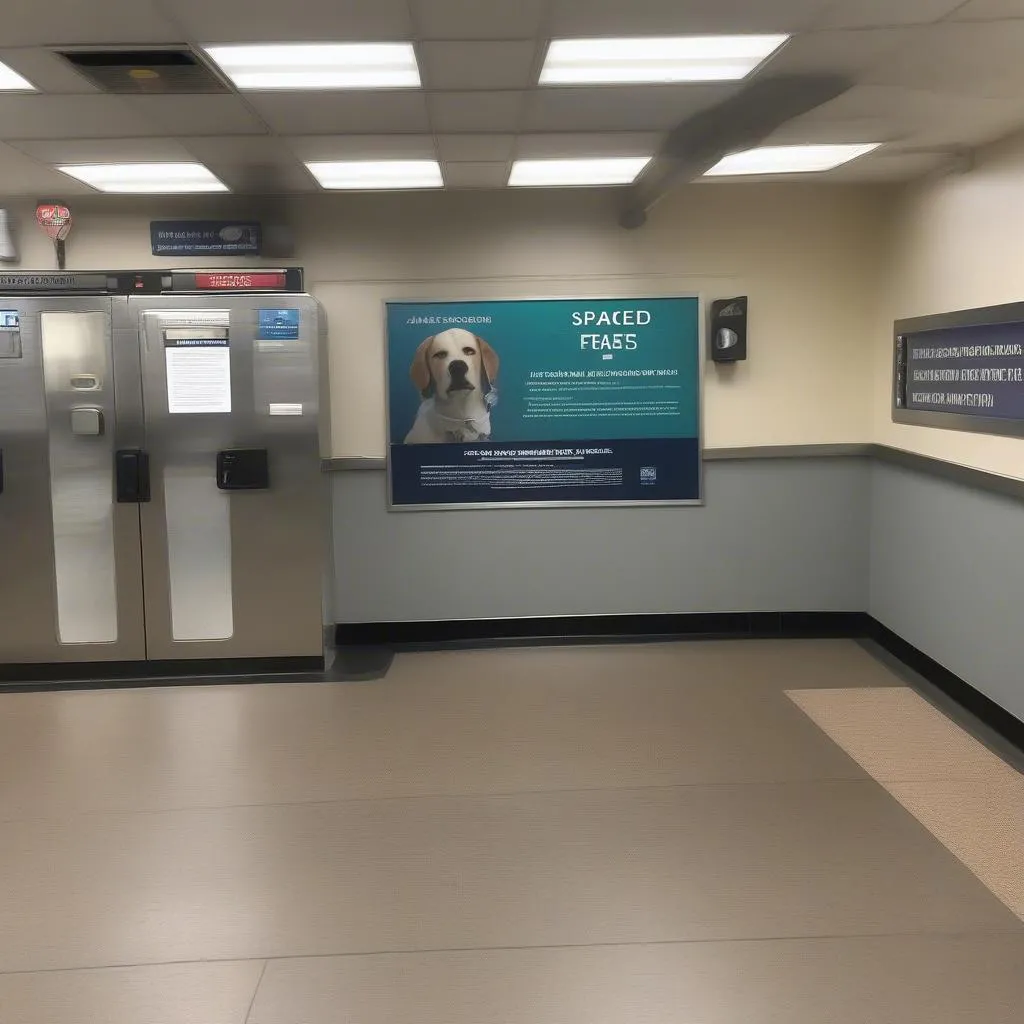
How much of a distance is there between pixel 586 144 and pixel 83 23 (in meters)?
2.31

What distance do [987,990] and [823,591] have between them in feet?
12.3

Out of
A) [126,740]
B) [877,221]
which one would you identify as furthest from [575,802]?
[877,221]

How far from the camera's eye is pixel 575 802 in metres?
3.91

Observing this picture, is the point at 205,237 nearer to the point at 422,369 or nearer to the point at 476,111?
the point at 422,369

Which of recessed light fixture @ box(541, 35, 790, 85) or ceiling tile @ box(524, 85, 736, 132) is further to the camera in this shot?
ceiling tile @ box(524, 85, 736, 132)

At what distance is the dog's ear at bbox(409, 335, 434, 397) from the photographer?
19.9 feet

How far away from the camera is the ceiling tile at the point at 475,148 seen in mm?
4527

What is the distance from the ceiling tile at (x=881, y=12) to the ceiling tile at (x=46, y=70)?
240cm

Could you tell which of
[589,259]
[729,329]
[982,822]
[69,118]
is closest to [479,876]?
[982,822]

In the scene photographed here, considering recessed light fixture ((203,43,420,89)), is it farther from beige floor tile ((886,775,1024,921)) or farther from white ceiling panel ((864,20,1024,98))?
beige floor tile ((886,775,1024,921))

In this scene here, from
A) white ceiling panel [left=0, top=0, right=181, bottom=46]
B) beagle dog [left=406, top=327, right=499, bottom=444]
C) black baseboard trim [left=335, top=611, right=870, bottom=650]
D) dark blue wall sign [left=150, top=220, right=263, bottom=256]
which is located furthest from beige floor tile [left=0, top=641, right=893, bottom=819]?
white ceiling panel [left=0, top=0, right=181, bottom=46]

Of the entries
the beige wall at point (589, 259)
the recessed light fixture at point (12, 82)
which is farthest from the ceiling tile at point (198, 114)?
the beige wall at point (589, 259)

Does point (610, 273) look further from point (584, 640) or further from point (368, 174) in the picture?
point (584, 640)

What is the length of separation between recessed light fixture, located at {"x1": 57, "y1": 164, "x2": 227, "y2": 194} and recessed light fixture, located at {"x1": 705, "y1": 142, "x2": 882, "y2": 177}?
2.62 m
